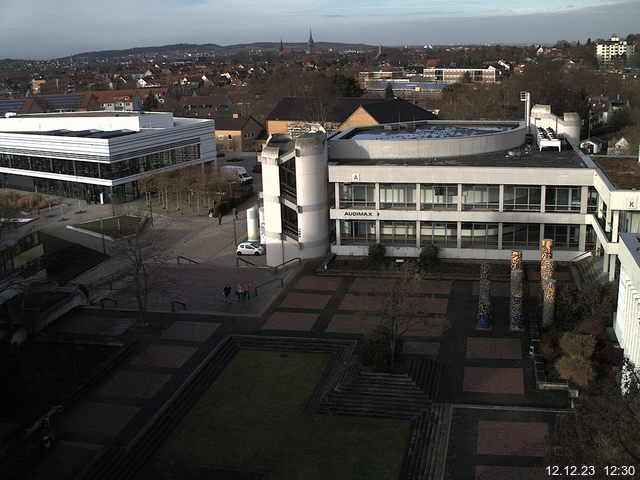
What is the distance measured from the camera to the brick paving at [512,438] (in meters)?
20.6

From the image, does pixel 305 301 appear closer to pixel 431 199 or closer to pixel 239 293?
pixel 239 293

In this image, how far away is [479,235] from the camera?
3841 cm

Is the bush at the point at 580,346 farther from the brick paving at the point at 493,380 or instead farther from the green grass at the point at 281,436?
the green grass at the point at 281,436

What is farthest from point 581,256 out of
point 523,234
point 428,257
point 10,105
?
point 10,105

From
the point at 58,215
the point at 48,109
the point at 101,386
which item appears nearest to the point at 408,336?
the point at 101,386

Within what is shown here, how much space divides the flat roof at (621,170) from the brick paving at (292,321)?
1561 centimetres

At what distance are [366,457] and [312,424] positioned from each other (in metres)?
2.60

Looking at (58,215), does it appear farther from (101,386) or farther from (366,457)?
(366,457)

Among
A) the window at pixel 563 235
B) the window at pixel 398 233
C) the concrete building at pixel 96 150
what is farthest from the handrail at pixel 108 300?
the concrete building at pixel 96 150

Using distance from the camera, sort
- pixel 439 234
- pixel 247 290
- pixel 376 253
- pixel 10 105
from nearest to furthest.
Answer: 1. pixel 247 290
2. pixel 376 253
3. pixel 439 234
4. pixel 10 105

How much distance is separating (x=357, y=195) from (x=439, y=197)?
4.58 metres

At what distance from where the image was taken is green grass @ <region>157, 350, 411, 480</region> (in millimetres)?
20469

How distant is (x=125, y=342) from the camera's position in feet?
96.2

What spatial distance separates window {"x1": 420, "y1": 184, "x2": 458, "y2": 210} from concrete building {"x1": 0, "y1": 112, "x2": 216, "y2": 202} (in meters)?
29.8
